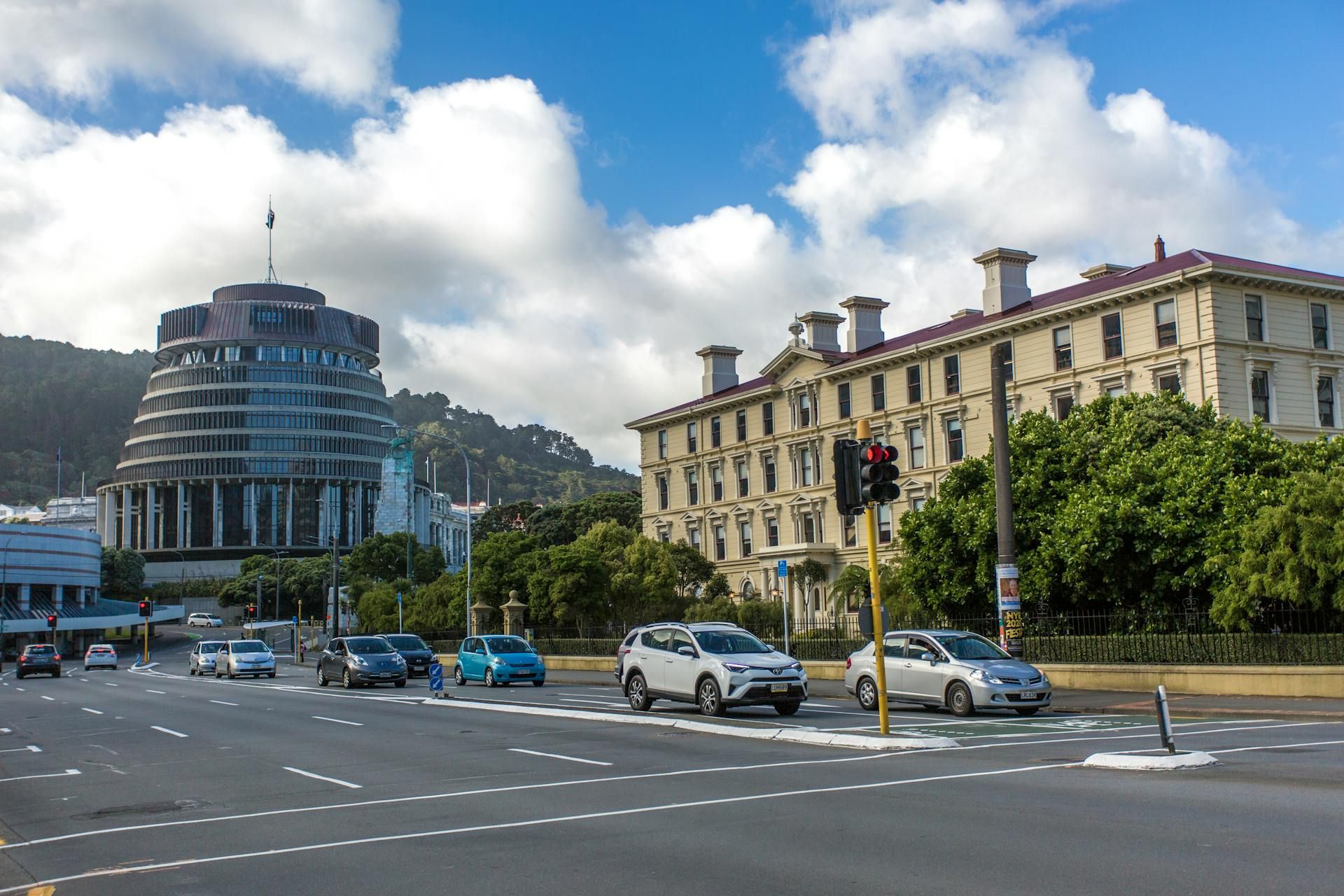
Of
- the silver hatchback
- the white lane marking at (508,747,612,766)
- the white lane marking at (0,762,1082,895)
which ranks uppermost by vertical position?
the silver hatchback

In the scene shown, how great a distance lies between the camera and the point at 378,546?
129 m

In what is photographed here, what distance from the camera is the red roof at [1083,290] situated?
5172 centimetres

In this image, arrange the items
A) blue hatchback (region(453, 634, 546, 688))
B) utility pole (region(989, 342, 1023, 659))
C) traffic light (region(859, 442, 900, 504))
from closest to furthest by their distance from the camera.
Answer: traffic light (region(859, 442, 900, 504)) < utility pole (region(989, 342, 1023, 659)) < blue hatchback (region(453, 634, 546, 688))

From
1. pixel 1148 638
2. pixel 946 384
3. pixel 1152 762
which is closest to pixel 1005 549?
pixel 1148 638

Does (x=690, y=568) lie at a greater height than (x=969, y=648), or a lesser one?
greater

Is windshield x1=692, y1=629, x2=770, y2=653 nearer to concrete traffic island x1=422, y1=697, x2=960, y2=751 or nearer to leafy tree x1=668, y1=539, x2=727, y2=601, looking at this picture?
concrete traffic island x1=422, y1=697, x2=960, y2=751

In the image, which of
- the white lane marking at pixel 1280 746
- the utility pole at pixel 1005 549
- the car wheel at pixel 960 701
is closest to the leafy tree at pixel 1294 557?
the utility pole at pixel 1005 549

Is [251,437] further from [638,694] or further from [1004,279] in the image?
[638,694]

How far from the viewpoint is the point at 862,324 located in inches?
2798

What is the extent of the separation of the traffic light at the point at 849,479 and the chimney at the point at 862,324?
178ft

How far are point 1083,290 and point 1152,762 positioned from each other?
152 feet

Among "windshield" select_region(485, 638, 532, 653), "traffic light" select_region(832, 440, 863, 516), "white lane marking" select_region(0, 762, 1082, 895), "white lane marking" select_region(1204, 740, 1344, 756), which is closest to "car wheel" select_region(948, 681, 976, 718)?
"white lane marking" select_region(1204, 740, 1344, 756)

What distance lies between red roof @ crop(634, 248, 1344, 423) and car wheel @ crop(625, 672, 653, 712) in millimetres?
34710

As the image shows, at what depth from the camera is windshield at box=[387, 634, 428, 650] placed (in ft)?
143
